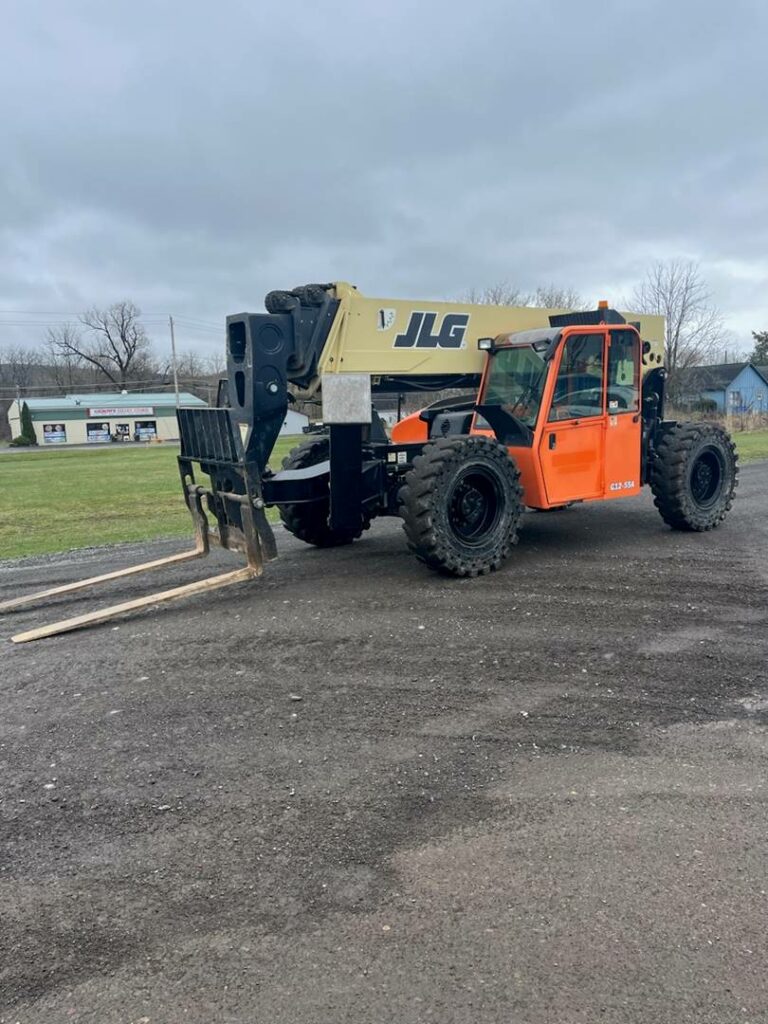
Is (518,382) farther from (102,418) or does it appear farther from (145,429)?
(102,418)

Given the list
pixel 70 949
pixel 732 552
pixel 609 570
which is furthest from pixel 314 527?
pixel 70 949

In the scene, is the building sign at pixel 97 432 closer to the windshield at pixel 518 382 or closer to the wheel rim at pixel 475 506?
the windshield at pixel 518 382

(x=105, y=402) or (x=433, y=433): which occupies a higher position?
(x=105, y=402)

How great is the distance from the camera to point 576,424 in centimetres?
845

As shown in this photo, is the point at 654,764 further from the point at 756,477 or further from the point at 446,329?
the point at 756,477

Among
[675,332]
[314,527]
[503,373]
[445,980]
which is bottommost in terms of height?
[445,980]

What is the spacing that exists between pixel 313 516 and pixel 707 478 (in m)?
5.11

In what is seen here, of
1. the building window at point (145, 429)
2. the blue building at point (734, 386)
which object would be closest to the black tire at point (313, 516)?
the blue building at point (734, 386)

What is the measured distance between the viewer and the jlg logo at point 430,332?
8.12 m

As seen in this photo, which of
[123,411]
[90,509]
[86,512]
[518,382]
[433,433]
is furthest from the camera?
[123,411]

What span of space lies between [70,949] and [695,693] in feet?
12.4

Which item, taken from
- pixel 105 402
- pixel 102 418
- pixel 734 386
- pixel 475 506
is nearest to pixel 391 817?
pixel 475 506

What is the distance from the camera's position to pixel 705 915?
2891 mm

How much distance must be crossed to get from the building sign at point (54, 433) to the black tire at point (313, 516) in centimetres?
6879
